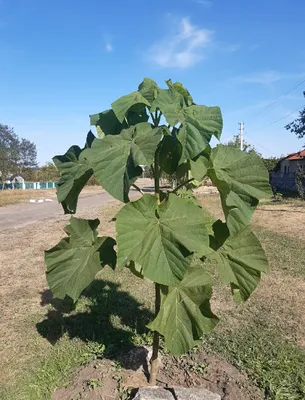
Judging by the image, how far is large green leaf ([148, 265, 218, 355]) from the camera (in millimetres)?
1793

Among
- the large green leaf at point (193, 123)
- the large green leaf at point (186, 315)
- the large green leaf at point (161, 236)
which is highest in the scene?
the large green leaf at point (193, 123)

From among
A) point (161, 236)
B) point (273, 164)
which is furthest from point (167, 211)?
point (273, 164)

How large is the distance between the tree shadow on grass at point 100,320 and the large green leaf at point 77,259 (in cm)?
80

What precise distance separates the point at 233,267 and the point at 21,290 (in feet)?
10.9

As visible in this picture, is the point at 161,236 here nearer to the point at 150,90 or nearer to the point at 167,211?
the point at 167,211

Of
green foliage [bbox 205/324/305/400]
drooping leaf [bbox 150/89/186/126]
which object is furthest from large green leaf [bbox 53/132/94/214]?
green foliage [bbox 205/324/305/400]

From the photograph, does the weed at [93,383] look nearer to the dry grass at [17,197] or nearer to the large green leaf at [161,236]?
the large green leaf at [161,236]

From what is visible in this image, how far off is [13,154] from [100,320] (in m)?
46.9

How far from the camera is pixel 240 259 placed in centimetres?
204

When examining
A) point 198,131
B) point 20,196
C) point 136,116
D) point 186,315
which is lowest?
point 20,196

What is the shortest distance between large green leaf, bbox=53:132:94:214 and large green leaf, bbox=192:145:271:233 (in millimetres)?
536

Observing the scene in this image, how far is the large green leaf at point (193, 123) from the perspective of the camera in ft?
5.23

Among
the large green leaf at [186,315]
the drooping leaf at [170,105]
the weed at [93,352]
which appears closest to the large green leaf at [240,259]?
the large green leaf at [186,315]

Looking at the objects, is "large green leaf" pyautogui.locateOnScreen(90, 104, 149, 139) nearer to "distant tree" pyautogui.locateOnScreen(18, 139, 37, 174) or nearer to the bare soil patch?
the bare soil patch
